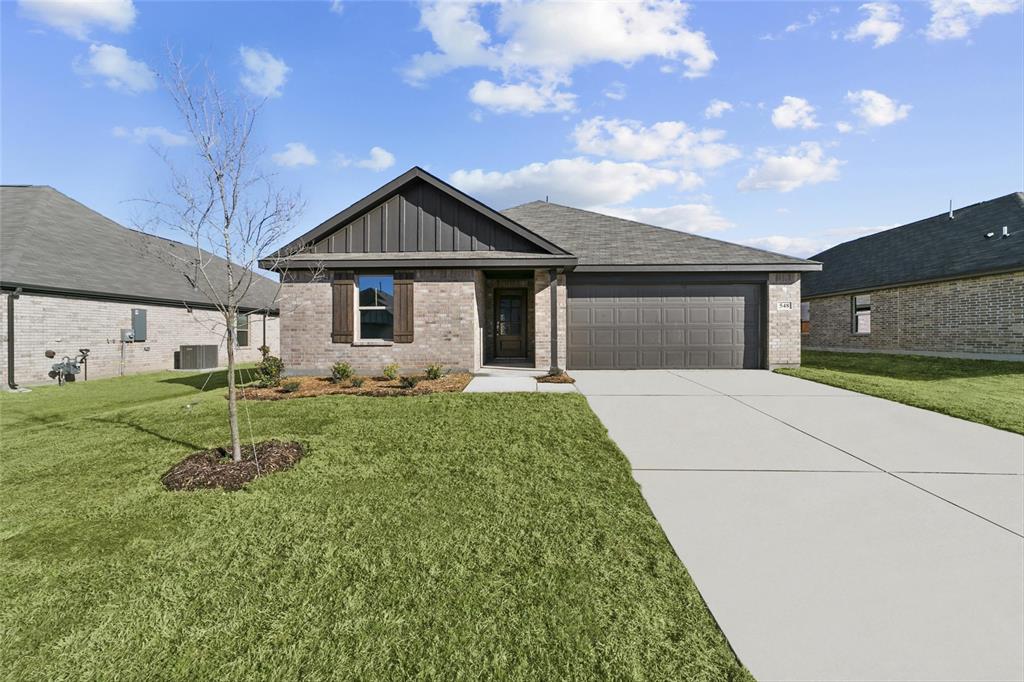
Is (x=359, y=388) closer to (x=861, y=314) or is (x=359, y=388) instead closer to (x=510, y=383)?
(x=510, y=383)

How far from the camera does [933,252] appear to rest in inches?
666

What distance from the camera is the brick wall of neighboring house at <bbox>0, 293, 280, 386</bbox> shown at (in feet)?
36.4

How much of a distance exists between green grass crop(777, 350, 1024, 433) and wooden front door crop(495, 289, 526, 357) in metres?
8.06

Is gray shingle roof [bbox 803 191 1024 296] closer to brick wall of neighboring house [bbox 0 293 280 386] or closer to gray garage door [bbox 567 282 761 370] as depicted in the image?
gray garage door [bbox 567 282 761 370]

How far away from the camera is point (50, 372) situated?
11594 mm

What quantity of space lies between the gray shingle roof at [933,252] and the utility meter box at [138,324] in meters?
29.9

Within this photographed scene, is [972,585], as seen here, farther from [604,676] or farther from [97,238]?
[97,238]

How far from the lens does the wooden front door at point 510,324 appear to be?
14328 millimetres

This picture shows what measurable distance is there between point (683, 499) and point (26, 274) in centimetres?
1759

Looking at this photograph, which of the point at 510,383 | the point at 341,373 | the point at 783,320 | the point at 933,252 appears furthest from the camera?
the point at 933,252

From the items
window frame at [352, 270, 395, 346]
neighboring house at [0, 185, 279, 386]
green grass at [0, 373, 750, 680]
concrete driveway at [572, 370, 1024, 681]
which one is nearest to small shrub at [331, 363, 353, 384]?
window frame at [352, 270, 395, 346]

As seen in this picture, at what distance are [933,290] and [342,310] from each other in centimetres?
2227

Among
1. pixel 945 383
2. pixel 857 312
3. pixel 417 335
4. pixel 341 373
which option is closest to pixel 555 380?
pixel 417 335

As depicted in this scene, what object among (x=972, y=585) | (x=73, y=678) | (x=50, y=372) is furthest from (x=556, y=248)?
(x=50, y=372)
